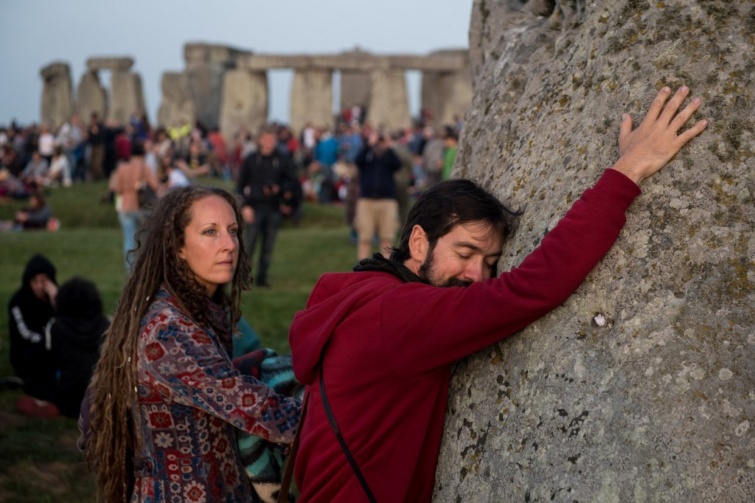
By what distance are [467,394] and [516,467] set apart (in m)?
0.28

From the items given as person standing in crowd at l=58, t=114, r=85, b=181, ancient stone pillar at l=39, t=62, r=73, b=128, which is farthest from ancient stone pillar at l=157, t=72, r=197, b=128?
person standing in crowd at l=58, t=114, r=85, b=181

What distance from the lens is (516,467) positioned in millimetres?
2676

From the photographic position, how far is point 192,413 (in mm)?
3641

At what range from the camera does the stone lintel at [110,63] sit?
4128 cm

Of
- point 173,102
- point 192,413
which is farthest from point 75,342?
point 173,102

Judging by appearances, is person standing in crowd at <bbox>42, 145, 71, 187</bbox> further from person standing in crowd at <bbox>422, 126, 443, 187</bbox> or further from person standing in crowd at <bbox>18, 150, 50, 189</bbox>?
person standing in crowd at <bbox>422, 126, 443, 187</bbox>

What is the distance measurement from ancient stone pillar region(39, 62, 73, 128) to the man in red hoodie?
4060 centimetres

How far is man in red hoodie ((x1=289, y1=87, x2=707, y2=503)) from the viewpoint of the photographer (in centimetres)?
262

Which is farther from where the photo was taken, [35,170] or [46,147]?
[46,147]

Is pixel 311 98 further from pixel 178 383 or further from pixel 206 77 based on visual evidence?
pixel 178 383

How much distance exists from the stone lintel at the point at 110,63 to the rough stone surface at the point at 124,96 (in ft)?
1.10

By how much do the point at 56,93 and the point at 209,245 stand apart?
40.2 meters

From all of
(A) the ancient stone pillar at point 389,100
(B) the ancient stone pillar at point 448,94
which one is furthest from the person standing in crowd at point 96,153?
(B) the ancient stone pillar at point 448,94

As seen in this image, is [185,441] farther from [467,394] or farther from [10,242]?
[10,242]
